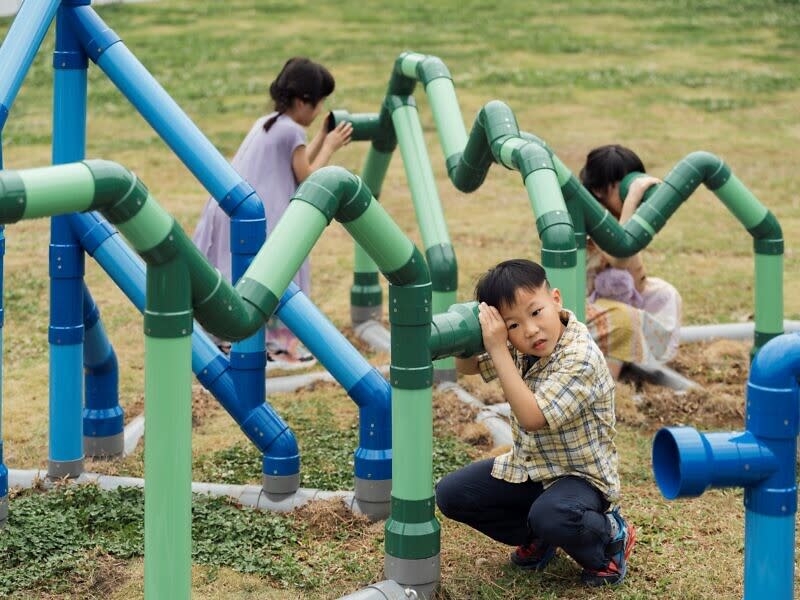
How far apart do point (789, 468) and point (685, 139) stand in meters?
9.75

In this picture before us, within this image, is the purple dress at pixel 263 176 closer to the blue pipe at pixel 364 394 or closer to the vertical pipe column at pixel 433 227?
the vertical pipe column at pixel 433 227

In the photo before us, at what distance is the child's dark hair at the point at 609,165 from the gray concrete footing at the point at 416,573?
261cm

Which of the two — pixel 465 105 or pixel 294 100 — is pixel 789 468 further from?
pixel 465 105

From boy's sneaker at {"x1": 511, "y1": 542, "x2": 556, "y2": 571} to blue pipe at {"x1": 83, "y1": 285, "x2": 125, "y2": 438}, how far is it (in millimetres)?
1719

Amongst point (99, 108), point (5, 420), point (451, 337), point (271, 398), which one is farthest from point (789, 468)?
point (99, 108)

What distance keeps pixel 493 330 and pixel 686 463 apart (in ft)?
3.04

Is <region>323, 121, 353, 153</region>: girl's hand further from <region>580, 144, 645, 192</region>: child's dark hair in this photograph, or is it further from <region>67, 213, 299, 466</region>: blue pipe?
<region>67, 213, 299, 466</region>: blue pipe

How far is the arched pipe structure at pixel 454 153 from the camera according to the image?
393 centimetres

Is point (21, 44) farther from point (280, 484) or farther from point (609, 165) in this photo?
point (609, 165)

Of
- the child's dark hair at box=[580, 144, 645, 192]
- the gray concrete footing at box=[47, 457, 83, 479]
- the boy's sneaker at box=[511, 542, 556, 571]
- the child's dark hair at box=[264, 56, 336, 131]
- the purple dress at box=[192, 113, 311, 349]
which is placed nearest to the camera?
the boy's sneaker at box=[511, 542, 556, 571]

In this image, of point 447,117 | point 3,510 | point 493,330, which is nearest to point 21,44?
point 3,510

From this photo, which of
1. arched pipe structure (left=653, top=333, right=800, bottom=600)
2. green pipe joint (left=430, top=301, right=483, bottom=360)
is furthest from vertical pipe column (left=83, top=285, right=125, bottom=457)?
arched pipe structure (left=653, top=333, right=800, bottom=600)

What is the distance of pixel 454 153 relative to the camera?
15.9 feet

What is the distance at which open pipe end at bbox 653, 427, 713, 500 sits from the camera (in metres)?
2.51
